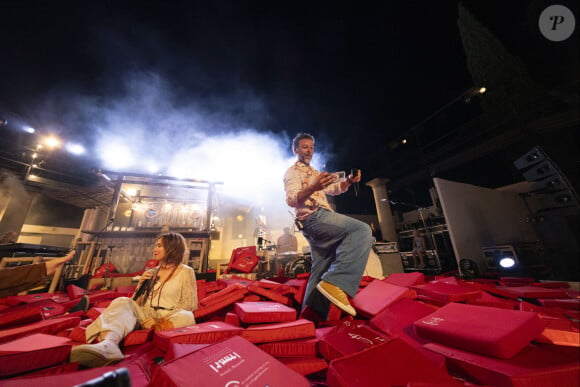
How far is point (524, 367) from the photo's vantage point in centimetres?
71

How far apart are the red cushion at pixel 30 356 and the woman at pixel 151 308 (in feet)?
0.20

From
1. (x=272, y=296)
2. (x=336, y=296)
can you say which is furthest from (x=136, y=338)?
(x=336, y=296)

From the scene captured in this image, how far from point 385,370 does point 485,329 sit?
53cm

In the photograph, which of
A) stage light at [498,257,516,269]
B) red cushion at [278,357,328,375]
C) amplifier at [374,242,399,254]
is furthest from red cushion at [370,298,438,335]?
stage light at [498,257,516,269]

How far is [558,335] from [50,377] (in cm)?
205

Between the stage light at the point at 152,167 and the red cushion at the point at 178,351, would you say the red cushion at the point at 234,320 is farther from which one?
the stage light at the point at 152,167

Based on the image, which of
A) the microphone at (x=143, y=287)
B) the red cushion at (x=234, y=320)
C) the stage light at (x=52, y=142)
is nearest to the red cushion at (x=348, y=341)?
the red cushion at (x=234, y=320)

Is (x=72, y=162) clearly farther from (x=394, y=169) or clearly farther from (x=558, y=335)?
(x=394, y=169)

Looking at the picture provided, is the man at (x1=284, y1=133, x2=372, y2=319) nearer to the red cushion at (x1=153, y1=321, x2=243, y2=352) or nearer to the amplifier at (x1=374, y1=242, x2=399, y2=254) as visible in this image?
the red cushion at (x1=153, y1=321, x2=243, y2=352)

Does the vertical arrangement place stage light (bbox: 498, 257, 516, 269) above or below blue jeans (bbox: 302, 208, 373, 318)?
below

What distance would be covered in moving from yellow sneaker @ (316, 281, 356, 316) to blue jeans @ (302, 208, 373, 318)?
37 mm

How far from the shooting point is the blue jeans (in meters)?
1.70

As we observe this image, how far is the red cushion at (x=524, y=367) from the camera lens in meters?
0.59

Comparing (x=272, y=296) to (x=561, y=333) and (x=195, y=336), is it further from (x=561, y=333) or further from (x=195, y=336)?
(x=561, y=333)
